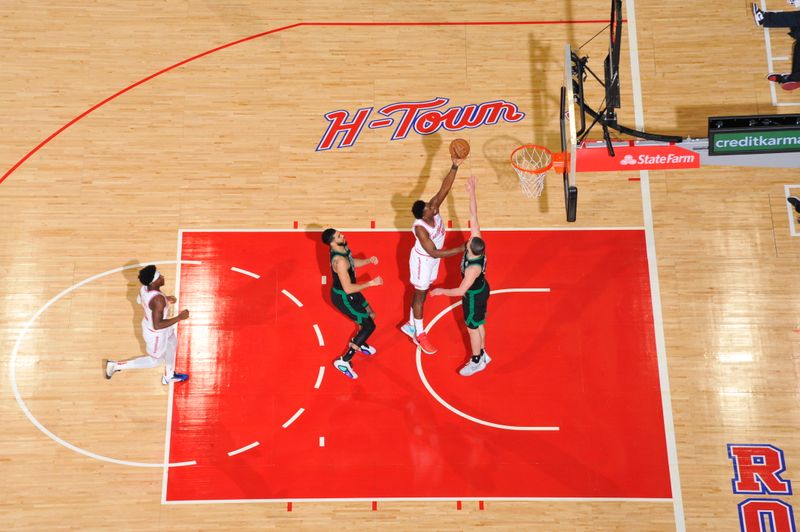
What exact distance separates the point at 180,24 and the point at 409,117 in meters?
4.27

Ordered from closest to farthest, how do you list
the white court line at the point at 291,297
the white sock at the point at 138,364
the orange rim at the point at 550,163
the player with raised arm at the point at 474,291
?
the player with raised arm at the point at 474,291 < the white sock at the point at 138,364 < the white court line at the point at 291,297 < the orange rim at the point at 550,163

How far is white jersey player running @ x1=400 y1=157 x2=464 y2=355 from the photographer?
792cm

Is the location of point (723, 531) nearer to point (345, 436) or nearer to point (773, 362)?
point (773, 362)

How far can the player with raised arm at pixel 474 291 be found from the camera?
7.76m

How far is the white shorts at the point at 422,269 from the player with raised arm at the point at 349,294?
1.64 feet

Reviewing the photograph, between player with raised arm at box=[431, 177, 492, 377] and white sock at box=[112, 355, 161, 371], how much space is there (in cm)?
410

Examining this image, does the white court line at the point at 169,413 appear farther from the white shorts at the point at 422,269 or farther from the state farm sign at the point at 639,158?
the state farm sign at the point at 639,158

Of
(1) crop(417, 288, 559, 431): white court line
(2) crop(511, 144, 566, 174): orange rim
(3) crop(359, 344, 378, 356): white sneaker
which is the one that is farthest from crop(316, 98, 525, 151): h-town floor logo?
(3) crop(359, 344, 378, 356): white sneaker

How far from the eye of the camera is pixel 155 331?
817 centimetres

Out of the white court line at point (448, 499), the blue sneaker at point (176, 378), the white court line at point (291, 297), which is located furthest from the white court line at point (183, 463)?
the white court line at point (291, 297)

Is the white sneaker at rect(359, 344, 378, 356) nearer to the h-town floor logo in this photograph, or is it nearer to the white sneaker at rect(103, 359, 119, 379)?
the h-town floor logo

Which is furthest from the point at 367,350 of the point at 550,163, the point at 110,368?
the point at 550,163

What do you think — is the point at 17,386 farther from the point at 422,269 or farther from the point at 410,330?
the point at 422,269

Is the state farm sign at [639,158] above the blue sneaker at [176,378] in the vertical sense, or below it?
above
